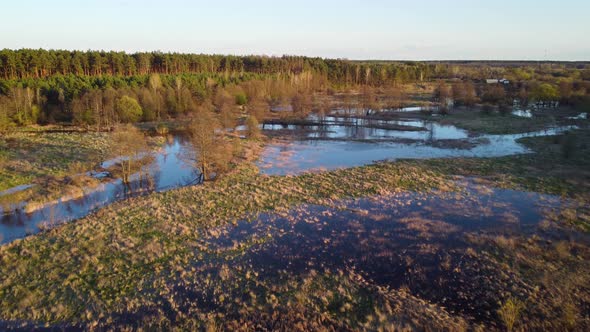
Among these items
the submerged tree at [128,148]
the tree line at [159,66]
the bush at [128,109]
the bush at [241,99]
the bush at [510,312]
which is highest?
the tree line at [159,66]

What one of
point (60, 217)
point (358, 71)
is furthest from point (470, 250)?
point (358, 71)

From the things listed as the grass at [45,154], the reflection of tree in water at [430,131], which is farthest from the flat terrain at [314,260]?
the reflection of tree in water at [430,131]

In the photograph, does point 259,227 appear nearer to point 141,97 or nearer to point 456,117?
point 141,97

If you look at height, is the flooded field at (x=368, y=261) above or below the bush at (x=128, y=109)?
below

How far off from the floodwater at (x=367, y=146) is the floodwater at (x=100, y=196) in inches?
329

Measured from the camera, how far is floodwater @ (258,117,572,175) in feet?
129

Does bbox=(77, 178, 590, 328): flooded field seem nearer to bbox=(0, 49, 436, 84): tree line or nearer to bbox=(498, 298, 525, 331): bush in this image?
bbox=(498, 298, 525, 331): bush

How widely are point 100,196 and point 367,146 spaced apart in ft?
102

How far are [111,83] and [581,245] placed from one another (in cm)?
6772

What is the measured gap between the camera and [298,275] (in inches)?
673

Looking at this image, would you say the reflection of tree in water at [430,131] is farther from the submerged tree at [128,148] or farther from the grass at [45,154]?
the grass at [45,154]

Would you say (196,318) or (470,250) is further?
(470,250)

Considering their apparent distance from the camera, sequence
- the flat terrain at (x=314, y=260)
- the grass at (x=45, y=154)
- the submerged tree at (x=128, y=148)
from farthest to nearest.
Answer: the grass at (x=45, y=154) < the submerged tree at (x=128, y=148) < the flat terrain at (x=314, y=260)

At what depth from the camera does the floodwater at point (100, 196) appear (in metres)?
23.0
